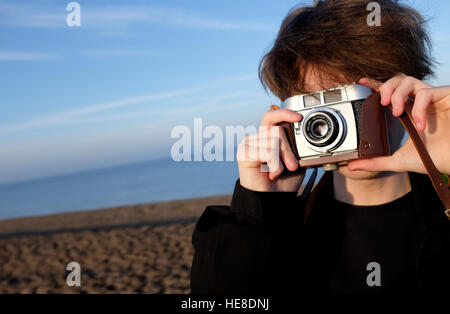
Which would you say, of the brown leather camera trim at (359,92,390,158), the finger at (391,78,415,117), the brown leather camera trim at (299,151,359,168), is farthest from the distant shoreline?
the finger at (391,78,415,117)

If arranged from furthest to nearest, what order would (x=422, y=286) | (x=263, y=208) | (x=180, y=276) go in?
(x=180, y=276)
(x=263, y=208)
(x=422, y=286)

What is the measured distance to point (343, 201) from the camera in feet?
5.18

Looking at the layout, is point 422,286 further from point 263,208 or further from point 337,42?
point 337,42

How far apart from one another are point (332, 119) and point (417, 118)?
28 centimetres

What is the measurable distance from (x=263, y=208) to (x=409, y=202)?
616 millimetres

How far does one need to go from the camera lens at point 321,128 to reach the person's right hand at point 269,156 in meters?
0.05

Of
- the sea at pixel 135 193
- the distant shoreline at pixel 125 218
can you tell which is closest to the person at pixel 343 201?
the distant shoreline at pixel 125 218

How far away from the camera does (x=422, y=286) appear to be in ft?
4.10

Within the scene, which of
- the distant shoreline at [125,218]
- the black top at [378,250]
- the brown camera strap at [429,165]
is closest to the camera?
the brown camera strap at [429,165]

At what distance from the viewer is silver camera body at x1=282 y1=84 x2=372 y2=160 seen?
4.46 ft

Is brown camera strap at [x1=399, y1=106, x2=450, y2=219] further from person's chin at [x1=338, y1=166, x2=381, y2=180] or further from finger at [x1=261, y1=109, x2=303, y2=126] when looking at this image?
finger at [x1=261, y1=109, x2=303, y2=126]

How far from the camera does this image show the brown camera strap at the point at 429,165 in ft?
3.87

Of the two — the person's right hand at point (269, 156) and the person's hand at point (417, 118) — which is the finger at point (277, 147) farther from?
the person's hand at point (417, 118)
